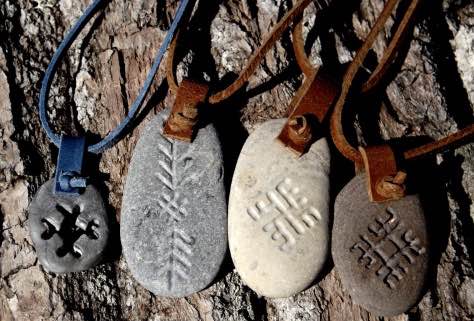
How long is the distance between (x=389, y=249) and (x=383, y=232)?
0.06 m

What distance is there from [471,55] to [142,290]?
1.53 metres

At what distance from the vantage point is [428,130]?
2.28m

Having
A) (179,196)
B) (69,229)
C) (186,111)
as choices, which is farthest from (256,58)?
(69,229)

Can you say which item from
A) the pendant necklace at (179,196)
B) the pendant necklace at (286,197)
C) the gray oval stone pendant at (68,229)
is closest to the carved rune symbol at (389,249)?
the pendant necklace at (286,197)

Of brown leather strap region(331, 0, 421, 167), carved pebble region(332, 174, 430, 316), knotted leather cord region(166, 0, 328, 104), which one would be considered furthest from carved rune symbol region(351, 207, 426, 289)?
knotted leather cord region(166, 0, 328, 104)

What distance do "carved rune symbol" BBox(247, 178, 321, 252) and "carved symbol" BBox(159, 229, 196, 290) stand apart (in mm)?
241

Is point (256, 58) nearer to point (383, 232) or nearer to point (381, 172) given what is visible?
point (381, 172)

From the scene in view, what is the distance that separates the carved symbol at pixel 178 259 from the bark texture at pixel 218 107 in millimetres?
157

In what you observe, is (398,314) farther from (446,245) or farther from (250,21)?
(250,21)

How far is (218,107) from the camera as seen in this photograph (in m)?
2.34

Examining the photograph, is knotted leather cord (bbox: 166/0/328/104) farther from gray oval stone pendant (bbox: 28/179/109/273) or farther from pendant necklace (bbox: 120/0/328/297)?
gray oval stone pendant (bbox: 28/179/109/273)

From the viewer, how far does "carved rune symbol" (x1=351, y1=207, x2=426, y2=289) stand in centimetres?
206

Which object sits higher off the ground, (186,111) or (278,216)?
(186,111)

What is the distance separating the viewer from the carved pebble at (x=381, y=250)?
80.7 inches
